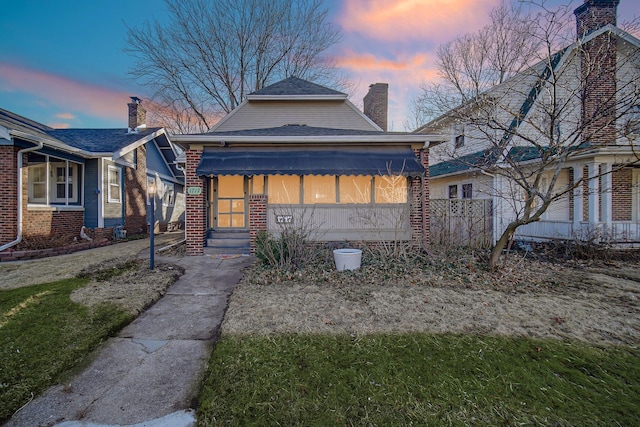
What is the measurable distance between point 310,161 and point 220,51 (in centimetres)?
1627

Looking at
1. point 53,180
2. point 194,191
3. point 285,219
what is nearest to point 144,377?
point 285,219

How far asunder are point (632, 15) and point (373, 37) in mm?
7696

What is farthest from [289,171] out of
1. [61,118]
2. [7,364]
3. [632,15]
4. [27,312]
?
[61,118]

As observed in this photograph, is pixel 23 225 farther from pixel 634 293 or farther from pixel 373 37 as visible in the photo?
pixel 634 293

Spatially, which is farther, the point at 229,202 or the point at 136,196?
the point at 136,196

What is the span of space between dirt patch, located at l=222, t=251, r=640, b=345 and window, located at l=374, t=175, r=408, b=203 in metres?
3.35

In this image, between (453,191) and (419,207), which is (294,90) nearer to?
(419,207)

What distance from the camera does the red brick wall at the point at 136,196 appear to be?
13781 mm

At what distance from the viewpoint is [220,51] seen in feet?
66.3

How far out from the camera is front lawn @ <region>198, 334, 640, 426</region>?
231cm

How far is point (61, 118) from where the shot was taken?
54.3ft

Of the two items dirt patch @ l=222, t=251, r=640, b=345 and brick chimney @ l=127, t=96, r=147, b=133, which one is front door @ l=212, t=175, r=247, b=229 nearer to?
dirt patch @ l=222, t=251, r=640, b=345

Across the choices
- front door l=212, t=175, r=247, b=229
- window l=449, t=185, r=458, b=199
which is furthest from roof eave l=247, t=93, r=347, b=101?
window l=449, t=185, r=458, b=199

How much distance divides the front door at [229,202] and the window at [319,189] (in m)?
2.39
